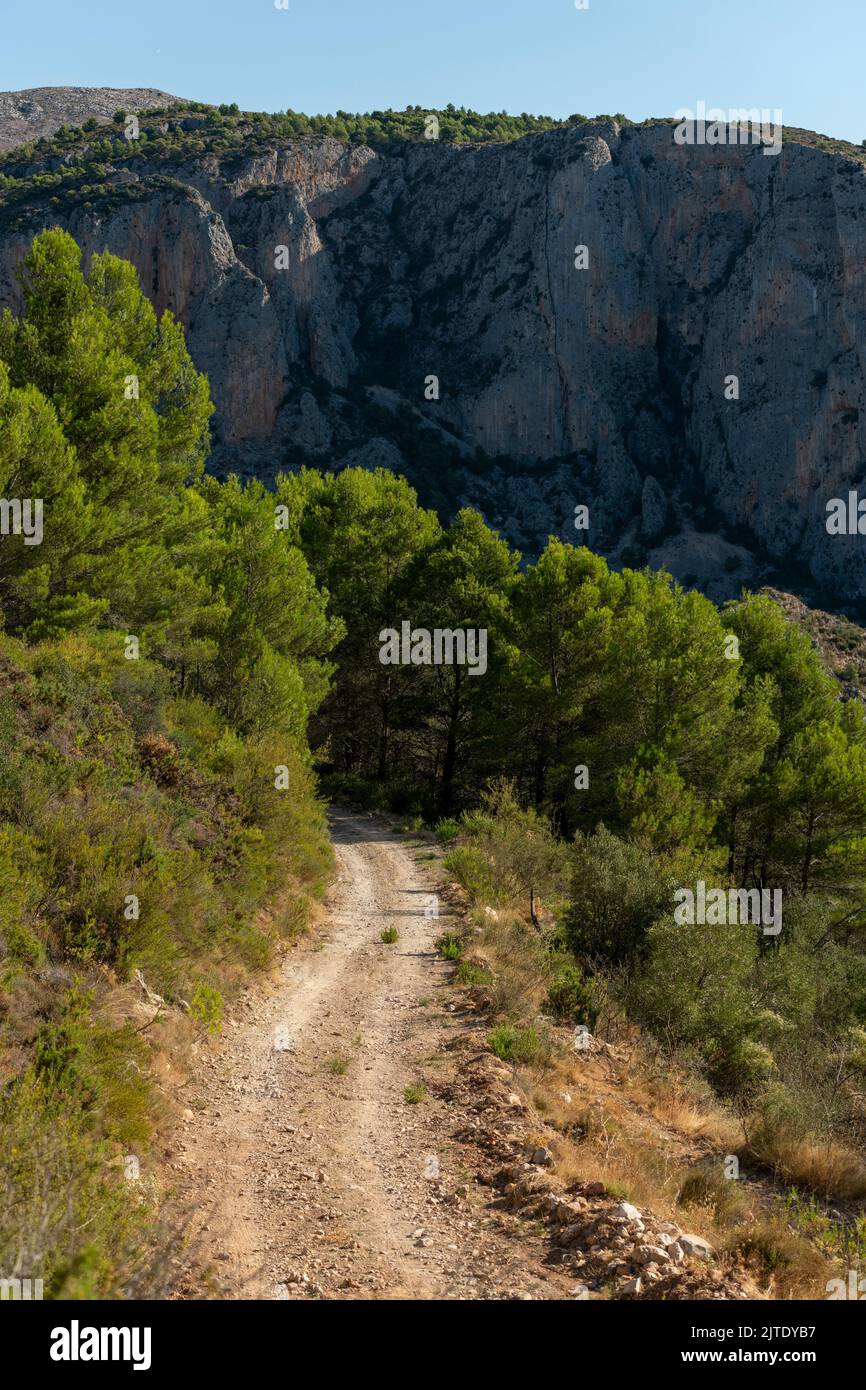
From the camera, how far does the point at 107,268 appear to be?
64.0 ft

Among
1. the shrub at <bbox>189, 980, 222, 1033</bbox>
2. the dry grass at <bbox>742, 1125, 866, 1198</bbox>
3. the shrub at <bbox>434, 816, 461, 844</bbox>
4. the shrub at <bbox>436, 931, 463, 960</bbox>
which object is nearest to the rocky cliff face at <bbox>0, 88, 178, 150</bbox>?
the shrub at <bbox>434, 816, 461, 844</bbox>

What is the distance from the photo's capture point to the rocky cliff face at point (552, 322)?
93.7 m

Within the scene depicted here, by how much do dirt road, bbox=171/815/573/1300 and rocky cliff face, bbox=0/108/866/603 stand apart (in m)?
84.8

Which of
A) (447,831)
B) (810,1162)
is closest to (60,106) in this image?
(447,831)

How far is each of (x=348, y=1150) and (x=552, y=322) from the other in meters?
111

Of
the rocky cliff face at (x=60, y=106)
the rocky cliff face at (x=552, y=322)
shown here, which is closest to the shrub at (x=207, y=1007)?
the rocky cliff face at (x=552, y=322)

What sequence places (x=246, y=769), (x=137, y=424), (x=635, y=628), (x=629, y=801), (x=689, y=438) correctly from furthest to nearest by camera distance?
(x=689, y=438) → (x=635, y=628) → (x=629, y=801) → (x=137, y=424) → (x=246, y=769)

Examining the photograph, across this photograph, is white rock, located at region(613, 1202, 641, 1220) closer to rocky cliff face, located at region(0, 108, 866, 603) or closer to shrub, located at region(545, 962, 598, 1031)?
shrub, located at region(545, 962, 598, 1031)

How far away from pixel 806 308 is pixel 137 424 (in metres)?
101

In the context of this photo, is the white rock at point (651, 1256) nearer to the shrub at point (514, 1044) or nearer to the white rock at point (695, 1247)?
the white rock at point (695, 1247)

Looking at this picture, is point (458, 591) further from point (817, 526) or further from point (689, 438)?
point (689, 438)

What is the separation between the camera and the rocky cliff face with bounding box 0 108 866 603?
9369cm

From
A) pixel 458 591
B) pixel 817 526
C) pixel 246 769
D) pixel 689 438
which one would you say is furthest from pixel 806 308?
pixel 246 769

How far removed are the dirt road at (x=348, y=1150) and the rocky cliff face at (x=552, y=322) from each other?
84841 millimetres
